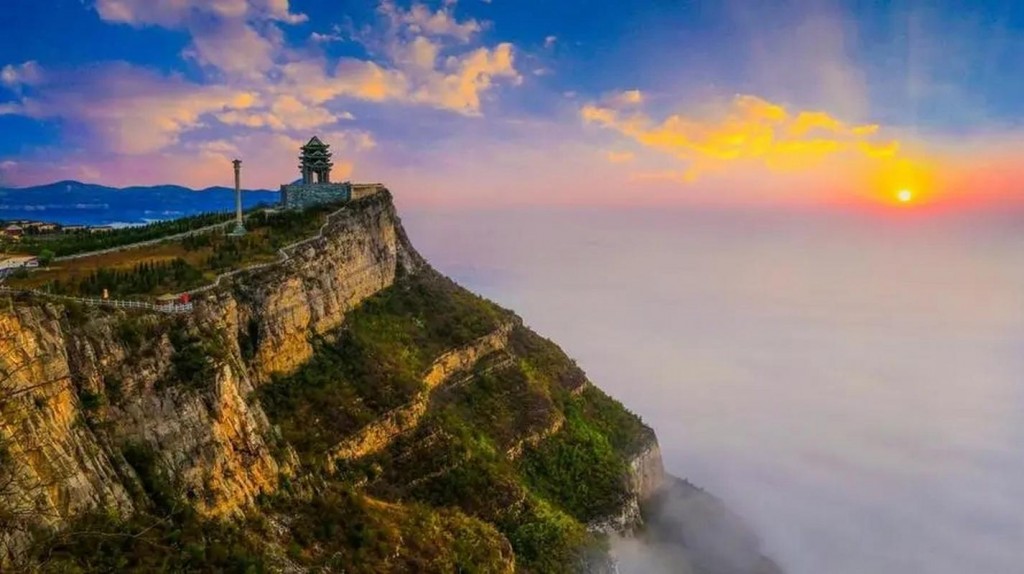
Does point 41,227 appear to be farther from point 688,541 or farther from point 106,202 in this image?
point 688,541

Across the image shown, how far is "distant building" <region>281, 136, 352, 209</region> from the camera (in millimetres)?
56875

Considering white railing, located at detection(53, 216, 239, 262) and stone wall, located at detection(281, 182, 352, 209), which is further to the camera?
stone wall, located at detection(281, 182, 352, 209)

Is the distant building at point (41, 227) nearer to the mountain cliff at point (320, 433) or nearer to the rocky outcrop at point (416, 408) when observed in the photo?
the mountain cliff at point (320, 433)

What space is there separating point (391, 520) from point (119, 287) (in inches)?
732

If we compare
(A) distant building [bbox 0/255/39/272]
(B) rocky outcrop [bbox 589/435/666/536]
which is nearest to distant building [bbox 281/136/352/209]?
(A) distant building [bbox 0/255/39/272]

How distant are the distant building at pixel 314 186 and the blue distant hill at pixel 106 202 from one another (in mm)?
27497

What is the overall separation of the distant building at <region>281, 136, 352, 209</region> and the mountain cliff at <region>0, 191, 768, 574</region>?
375 centimetres

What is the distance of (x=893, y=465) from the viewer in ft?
358

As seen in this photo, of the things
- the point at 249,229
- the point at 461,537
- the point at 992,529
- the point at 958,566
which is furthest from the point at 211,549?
the point at 992,529

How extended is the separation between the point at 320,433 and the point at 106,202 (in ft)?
293

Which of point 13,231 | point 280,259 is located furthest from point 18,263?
point 13,231

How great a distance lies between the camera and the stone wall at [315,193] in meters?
56.8

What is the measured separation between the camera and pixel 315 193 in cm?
5709

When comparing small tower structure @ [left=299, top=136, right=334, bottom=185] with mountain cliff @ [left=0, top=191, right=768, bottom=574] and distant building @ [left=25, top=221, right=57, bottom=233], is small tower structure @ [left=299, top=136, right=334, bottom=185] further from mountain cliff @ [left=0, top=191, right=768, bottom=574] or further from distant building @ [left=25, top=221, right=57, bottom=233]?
distant building @ [left=25, top=221, right=57, bottom=233]
